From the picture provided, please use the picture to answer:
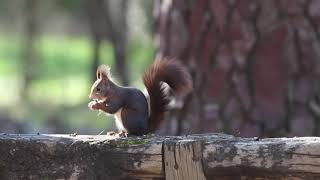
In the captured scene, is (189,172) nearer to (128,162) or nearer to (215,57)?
(128,162)

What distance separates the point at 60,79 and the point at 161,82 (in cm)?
2844

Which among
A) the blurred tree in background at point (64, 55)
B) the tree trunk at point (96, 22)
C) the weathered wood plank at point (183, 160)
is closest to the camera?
the weathered wood plank at point (183, 160)

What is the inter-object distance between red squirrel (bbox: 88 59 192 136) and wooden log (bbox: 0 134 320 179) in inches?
14.3

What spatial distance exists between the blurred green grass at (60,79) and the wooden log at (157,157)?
1132 centimetres

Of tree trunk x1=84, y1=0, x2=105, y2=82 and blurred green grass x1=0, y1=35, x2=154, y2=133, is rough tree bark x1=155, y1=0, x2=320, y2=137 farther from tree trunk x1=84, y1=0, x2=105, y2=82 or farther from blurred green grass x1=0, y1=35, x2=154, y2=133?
tree trunk x1=84, y1=0, x2=105, y2=82

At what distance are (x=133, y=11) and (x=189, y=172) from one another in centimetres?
1839

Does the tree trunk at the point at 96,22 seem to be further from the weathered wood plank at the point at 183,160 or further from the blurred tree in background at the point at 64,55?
the weathered wood plank at the point at 183,160

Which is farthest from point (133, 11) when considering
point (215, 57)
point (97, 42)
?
point (215, 57)

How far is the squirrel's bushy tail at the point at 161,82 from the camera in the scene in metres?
3.56

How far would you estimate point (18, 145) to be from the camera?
299 centimetres

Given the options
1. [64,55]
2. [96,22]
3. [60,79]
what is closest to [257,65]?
[96,22]

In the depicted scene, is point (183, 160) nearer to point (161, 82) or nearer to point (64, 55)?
point (161, 82)

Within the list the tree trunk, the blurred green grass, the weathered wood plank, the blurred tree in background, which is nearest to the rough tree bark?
the weathered wood plank

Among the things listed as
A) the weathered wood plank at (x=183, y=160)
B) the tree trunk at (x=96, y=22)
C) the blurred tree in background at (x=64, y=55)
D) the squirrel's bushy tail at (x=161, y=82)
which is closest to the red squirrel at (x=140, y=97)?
the squirrel's bushy tail at (x=161, y=82)
